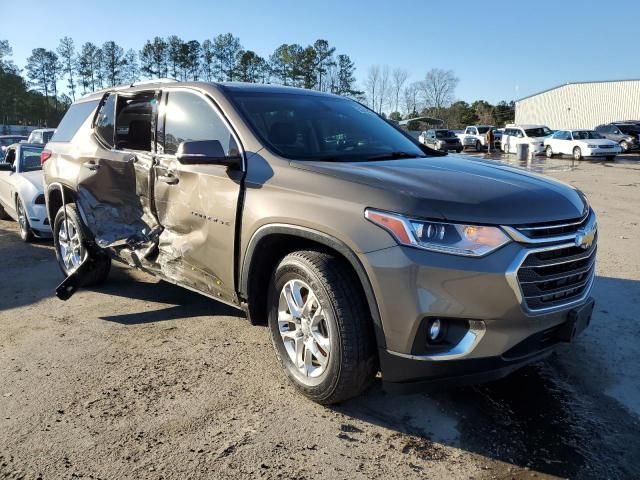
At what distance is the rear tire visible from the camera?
17.0ft

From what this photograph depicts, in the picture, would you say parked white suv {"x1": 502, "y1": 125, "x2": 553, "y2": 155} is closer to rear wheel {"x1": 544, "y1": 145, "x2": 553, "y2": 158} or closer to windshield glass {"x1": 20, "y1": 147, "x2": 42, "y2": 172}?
rear wheel {"x1": 544, "y1": 145, "x2": 553, "y2": 158}

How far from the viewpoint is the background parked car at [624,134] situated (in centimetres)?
3288

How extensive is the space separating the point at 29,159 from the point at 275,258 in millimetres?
7384

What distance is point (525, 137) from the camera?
32.5 meters

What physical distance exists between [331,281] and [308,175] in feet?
2.06

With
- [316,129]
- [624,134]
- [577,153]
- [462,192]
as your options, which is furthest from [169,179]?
[624,134]

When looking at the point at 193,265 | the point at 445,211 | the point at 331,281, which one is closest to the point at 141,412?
the point at 193,265

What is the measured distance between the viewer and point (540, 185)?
3066 millimetres

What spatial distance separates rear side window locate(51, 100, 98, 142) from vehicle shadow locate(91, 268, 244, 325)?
1611 millimetres

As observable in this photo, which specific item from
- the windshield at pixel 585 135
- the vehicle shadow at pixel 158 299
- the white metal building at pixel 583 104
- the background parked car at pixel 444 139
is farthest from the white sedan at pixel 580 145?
the white metal building at pixel 583 104

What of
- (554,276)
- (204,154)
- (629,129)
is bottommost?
(554,276)

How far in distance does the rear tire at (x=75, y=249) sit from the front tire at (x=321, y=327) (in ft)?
8.70

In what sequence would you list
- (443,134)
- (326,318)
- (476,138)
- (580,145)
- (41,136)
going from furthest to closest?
(476,138)
(443,134)
(580,145)
(41,136)
(326,318)

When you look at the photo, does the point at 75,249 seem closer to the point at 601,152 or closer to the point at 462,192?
the point at 462,192
